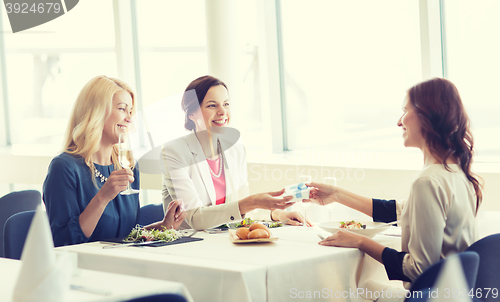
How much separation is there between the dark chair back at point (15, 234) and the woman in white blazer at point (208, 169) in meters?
0.67

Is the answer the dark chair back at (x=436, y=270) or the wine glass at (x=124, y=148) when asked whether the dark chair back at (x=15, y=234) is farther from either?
the dark chair back at (x=436, y=270)

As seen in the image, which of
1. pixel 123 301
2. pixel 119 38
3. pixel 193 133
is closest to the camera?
pixel 123 301

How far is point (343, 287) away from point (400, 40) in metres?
2.60

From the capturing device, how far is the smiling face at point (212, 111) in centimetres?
269

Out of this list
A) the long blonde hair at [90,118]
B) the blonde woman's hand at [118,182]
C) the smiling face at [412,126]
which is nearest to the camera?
the smiling face at [412,126]

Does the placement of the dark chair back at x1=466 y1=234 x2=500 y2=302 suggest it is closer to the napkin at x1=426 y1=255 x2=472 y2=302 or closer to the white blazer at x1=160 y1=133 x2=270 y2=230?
the napkin at x1=426 y1=255 x2=472 y2=302

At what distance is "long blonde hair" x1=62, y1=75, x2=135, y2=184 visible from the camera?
93.4 inches

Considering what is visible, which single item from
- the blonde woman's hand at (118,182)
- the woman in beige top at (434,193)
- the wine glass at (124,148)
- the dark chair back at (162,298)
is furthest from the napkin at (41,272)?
the woman in beige top at (434,193)

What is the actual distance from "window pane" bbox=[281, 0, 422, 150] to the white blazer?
5.79 feet

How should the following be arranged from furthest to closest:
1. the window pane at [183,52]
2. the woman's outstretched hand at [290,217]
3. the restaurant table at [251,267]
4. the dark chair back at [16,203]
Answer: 1. the window pane at [183,52]
2. the dark chair back at [16,203]
3. the woman's outstretched hand at [290,217]
4. the restaurant table at [251,267]

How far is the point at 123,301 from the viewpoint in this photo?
1.17 meters

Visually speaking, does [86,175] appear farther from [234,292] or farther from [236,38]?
[236,38]

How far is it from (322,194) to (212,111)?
763 mm

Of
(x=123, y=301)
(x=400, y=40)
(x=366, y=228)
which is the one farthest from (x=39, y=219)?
(x=400, y=40)
